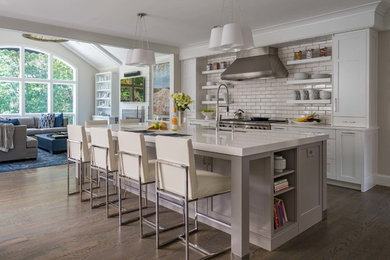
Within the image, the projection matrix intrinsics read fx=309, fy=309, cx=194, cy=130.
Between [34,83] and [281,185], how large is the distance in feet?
33.6

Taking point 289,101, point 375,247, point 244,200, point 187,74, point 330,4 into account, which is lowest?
point 375,247

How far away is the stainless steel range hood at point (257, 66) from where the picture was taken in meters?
5.70

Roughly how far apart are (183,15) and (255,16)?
3.91 feet

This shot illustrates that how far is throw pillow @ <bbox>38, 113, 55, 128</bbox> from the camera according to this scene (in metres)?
9.80

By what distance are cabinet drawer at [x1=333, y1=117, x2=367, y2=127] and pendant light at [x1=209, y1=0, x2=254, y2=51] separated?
2.34m

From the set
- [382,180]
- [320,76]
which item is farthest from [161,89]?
[382,180]

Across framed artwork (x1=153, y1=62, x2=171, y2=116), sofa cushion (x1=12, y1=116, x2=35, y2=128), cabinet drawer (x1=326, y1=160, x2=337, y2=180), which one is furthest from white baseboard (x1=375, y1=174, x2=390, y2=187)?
sofa cushion (x1=12, y1=116, x2=35, y2=128)

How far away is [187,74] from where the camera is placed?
773 centimetres

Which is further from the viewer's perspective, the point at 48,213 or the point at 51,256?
the point at 48,213

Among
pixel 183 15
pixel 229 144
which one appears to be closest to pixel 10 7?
pixel 183 15

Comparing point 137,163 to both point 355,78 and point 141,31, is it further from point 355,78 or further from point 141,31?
point 141,31

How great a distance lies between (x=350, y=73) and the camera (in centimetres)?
466

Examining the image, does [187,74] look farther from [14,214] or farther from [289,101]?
[14,214]

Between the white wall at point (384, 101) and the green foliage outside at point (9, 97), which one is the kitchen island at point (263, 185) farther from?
the green foliage outside at point (9, 97)
